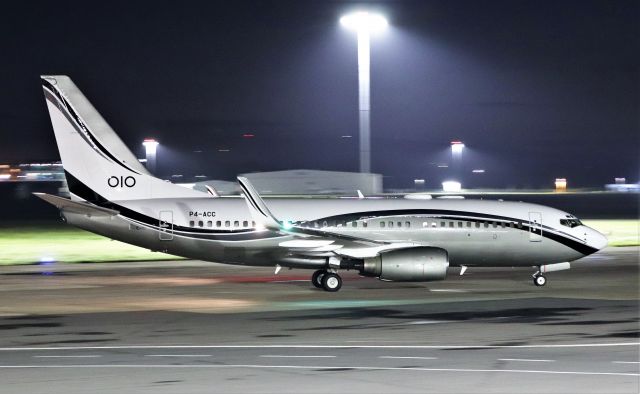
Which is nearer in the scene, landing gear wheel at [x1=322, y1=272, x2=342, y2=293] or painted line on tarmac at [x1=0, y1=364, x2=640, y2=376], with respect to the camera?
painted line on tarmac at [x1=0, y1=364, x2=640, y2=376]

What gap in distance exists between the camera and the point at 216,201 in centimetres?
3600

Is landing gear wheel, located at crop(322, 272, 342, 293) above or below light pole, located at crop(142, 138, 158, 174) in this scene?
below

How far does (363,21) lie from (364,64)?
9.75 feet

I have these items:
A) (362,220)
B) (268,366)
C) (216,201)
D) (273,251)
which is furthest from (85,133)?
(268,366)

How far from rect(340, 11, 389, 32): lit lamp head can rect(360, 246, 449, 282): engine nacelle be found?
27.7m

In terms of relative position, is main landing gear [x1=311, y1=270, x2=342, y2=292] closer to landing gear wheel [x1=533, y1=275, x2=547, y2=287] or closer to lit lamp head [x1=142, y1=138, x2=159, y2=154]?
landing gear wheel [x1=533, y1=275, x2=547, y2=287]

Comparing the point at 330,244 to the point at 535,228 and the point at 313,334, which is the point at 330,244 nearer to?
the point at 535,228

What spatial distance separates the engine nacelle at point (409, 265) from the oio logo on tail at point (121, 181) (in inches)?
382

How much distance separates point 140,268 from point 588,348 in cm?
2623

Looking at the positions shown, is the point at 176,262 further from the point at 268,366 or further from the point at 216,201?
the point at 268,366

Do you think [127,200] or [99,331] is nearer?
[99,331]

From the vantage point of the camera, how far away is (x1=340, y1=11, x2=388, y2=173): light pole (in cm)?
5584

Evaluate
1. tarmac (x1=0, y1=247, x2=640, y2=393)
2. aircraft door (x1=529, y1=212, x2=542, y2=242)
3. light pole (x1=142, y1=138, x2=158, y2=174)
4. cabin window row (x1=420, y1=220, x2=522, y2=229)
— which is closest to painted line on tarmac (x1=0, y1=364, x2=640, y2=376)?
tarmac (x1=0, y1=247, x2=640, y2=393)

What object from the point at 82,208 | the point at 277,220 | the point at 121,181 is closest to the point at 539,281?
the point at 277,220
